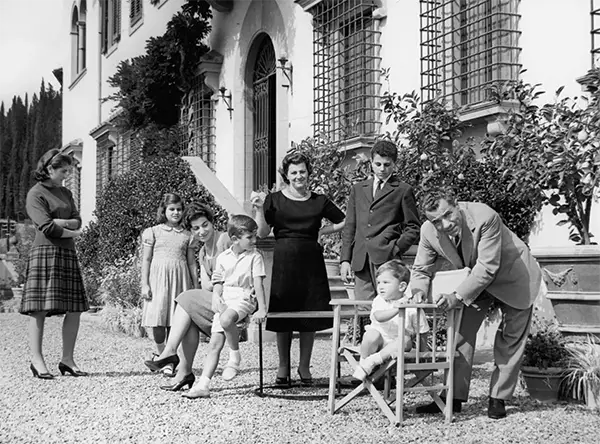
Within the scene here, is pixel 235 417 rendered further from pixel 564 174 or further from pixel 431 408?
pixel 564 174

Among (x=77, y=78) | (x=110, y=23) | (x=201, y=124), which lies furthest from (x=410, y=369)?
(x=77, y=78)

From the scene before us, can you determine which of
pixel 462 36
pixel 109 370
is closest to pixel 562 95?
pixel 462 36

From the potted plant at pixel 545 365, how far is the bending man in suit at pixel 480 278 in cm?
61

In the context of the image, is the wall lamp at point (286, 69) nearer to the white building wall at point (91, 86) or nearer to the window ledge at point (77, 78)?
the white building wall at point (91, 86)

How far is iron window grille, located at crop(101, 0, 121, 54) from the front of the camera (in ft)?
69.5

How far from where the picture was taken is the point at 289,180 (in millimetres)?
6176

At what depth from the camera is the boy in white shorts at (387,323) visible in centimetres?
491

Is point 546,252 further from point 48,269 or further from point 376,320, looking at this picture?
point 48,269

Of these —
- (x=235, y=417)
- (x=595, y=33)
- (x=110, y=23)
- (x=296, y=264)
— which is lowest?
(x=235, y=417)

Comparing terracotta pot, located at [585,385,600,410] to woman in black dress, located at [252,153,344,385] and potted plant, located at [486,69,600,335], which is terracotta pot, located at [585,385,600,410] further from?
woman in black dress, located at [252,153,344,385]

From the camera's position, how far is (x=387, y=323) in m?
5.10

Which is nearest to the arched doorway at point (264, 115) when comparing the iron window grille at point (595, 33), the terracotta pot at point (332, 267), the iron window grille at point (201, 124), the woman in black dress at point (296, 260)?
the iron window grille at point (201, 124)

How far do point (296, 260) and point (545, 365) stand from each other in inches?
70.9

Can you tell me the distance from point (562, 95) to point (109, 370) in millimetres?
4626
